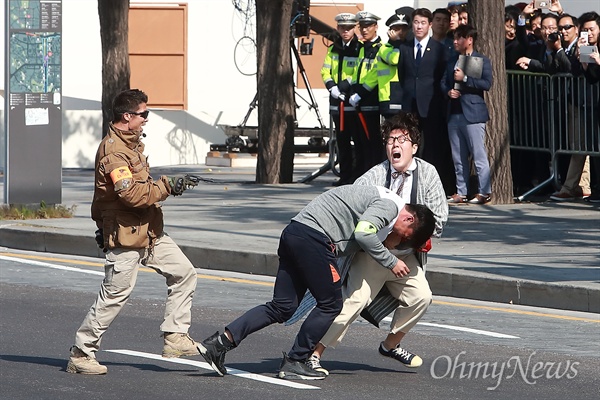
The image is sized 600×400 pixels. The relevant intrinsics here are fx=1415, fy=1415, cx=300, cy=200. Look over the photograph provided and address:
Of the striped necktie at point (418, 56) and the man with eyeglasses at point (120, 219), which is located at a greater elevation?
the striped necktie at point (418, 56)

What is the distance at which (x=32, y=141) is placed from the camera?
1577cm

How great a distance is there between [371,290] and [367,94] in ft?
33.5

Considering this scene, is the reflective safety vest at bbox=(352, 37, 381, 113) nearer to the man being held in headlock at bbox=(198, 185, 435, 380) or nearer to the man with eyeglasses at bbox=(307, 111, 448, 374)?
the man with eyeglasses at bbox=(307, 111, 448, 374)

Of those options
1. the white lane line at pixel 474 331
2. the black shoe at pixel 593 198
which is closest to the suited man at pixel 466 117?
the black shoe at pixel 593 198

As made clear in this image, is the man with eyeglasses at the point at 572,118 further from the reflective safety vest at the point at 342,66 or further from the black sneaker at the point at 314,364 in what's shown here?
the black sneaker at the point at 314,364

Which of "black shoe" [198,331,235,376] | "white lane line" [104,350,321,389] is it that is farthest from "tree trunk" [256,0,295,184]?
"black shoe" [198,331,235,376]

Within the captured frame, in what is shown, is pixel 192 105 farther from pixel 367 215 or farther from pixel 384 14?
pixel 367 215

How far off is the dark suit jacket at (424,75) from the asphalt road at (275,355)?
568cm

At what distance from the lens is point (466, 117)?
53.7 ft

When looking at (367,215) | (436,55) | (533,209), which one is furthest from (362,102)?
(367,215)

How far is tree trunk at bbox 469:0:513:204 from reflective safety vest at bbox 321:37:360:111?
6.47ft

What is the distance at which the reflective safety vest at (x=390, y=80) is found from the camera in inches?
675

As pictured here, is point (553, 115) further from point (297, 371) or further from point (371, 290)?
point (297, 371)

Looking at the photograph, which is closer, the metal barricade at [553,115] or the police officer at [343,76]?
the metal barricade at [553,115]
